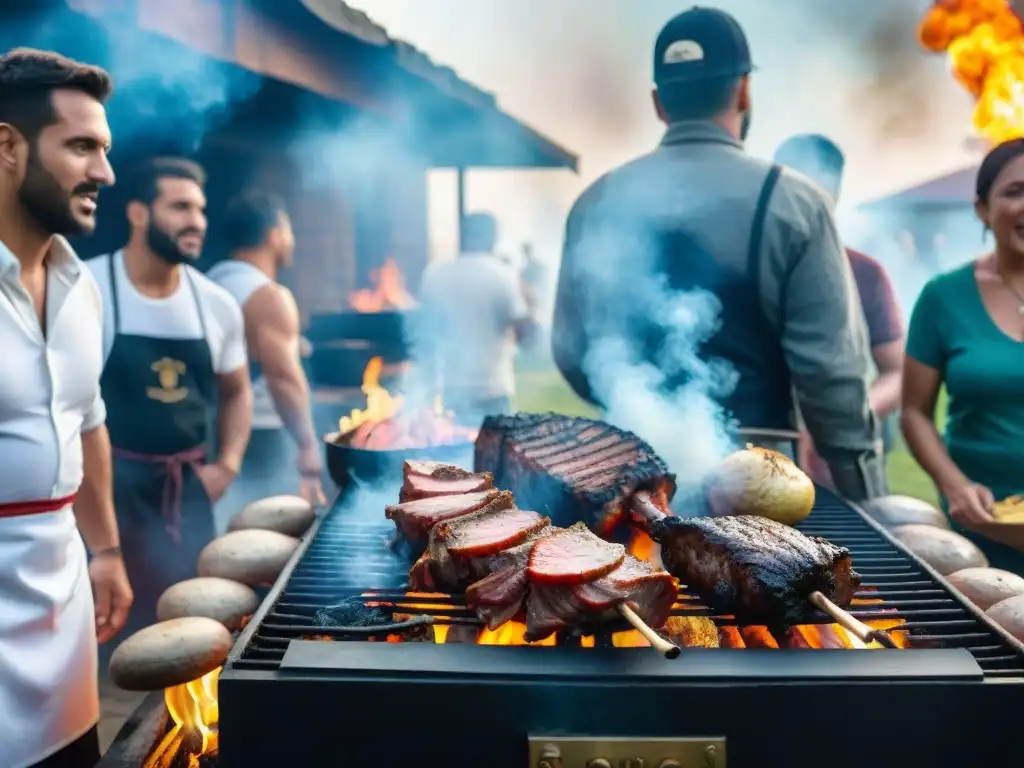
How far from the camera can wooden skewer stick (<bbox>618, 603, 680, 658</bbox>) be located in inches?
71.6

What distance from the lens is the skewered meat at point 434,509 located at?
259 cm

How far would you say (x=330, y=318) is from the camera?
24.9 ft

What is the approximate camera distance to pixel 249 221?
6055 mm

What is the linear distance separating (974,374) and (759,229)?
126 centimetres

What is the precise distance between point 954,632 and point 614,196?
8.57 feet

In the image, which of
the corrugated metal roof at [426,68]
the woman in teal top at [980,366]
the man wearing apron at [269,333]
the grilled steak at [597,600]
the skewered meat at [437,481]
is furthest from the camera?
the corrugated metal roof at [426,68]

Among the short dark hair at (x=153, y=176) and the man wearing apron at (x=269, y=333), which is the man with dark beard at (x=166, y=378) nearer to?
Result: the short dark hair at (x=153, y=176)

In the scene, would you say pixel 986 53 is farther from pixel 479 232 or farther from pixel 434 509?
pixel 434 509

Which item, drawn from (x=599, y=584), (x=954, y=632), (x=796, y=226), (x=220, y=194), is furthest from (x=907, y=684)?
(x=220, y=194)

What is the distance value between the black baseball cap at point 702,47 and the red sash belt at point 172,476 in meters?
3.52

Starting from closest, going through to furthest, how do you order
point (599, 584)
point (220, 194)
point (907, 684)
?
1. point (907, 684)
2. point (599, 584)
3. point (220, 194)

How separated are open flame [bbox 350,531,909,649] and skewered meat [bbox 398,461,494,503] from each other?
46cm

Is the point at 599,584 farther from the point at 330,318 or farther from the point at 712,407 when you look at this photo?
the point at 330,318

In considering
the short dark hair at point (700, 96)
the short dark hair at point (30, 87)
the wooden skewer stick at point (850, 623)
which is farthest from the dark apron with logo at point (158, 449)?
the wooden skewer stick at point (850, 623)
